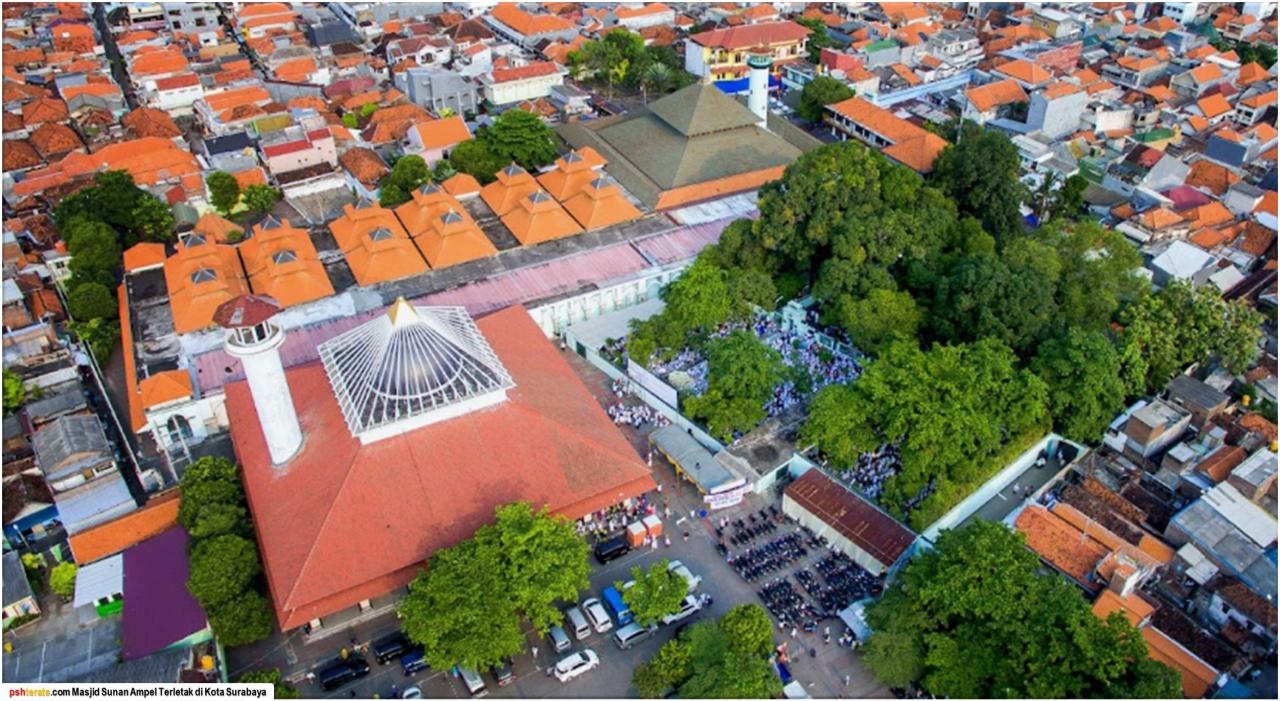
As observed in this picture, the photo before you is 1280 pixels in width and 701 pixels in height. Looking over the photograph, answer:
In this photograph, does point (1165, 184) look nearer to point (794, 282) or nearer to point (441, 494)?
point (794, 282)

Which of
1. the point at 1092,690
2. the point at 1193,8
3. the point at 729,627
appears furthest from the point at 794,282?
the point at 1193,8

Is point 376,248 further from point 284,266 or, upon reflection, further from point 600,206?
point 600,206

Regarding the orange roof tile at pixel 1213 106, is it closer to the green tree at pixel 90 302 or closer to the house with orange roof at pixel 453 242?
the house with orange roof at pixel 453 242

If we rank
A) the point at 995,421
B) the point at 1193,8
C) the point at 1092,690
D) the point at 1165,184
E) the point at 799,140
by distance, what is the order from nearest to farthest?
the point at 1092,690 < the point at 995,421 < the point at 1165,184 < the point at 799,140 < the point at 1193,8

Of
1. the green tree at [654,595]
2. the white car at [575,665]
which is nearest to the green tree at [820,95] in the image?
the green tree at [654,595]

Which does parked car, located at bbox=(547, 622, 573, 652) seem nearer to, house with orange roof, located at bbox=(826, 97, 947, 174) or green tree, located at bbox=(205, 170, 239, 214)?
green tree, located at bbox=(205, 170, 239, 214)

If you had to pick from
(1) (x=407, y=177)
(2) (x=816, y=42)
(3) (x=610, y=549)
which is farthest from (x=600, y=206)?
(2) (x=816, y=42)
